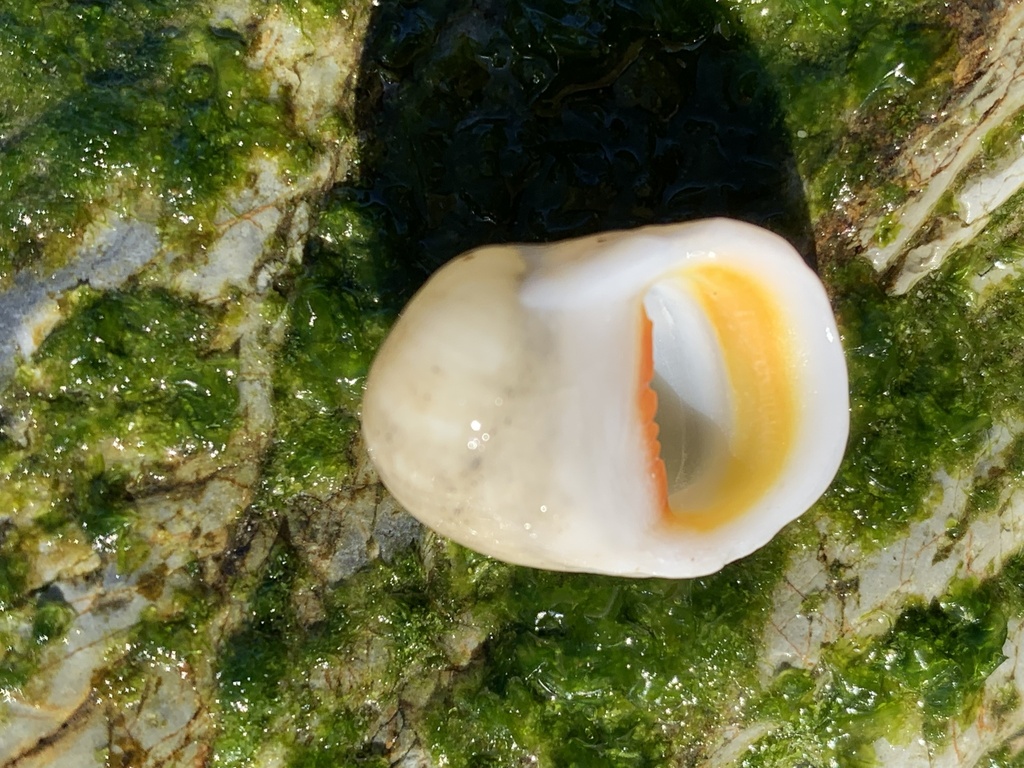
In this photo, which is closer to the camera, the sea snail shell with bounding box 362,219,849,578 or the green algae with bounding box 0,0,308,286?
the sea snail shell with bounding box 362,219,849,578

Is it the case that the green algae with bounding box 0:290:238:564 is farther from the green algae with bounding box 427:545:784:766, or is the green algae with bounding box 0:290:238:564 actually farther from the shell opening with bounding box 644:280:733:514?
the shell opening with bounding box 644:280:733:514

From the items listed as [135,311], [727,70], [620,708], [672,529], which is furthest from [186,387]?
[727,70]

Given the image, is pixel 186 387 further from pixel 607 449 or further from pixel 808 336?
pixel 808 336

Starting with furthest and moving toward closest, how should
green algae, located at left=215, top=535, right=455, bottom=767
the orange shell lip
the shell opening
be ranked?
green algae, located at left=215, top=535, right=455, bottom=767 < the shell opening < the orange shell lip

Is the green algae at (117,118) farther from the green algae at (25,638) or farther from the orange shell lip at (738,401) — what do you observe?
the orange shell lip at (738,401)

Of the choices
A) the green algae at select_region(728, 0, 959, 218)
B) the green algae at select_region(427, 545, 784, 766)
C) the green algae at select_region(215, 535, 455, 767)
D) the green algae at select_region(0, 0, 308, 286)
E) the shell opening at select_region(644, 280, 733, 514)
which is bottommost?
the green algae at select_region(215, 535, 455, 767)

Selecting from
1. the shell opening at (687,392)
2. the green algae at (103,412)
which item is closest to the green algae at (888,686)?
the shell opening at (687,392)

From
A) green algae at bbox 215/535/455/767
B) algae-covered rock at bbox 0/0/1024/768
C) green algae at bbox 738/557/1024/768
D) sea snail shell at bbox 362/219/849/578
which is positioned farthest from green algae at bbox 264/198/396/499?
green algae at bbox 738/557/1024/768
